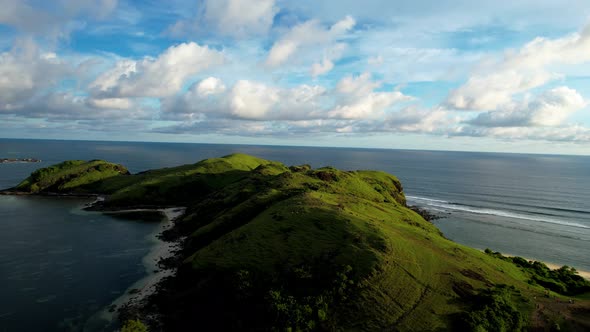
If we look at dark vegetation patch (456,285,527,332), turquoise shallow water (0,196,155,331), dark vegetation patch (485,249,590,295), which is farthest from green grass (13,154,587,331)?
A: turquoise shallow water (0,196,155,331)

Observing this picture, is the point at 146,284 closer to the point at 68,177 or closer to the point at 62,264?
the point at 62,264

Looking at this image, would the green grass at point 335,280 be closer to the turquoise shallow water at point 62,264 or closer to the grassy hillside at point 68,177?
the turquoise shallow water at point 62,264

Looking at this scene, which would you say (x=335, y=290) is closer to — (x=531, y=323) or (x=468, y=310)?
(x=468, y=310)

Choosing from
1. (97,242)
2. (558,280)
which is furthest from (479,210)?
(97,242)

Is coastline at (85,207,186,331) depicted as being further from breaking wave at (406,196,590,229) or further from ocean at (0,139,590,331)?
breaking wave at (406,196,590,229)

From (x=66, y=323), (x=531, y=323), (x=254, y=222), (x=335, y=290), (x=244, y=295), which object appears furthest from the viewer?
(x=254, y=222)

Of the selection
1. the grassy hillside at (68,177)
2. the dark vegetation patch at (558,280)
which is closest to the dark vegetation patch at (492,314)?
the dark vegetation patch at (558,280)

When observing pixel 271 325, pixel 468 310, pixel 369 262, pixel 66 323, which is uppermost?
pixel 369 262

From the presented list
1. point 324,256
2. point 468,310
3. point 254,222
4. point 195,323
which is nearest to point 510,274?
point 468,310

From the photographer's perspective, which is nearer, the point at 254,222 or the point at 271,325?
the point at 271,325

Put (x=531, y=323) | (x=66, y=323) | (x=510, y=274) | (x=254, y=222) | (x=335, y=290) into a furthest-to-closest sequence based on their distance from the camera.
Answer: (x=254, y=222), (x=510, y=274), (x=66, y=323), (x=335, y=290), (x=531, y=323)
